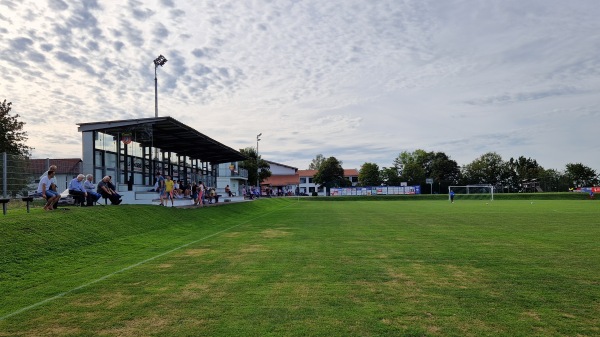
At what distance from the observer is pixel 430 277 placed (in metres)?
7.47

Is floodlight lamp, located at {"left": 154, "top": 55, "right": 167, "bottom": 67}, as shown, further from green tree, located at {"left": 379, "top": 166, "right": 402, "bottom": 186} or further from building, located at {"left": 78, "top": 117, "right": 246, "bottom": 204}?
green tree, located at {"left": 379, "top": 166, "right": 402, "bottom": 186}

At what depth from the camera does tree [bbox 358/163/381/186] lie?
103 metres

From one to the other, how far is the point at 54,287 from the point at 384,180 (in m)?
101

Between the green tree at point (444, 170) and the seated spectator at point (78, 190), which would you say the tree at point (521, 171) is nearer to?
the green tree at point (444, 170)

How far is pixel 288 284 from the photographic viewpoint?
22.9ft

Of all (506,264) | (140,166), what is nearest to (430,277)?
(506,264)

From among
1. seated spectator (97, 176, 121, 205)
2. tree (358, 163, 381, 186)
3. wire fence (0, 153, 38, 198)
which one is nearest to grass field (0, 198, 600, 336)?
wire fence (0, 153, 38, 198)

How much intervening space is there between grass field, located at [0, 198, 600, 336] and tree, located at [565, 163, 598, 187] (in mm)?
107067

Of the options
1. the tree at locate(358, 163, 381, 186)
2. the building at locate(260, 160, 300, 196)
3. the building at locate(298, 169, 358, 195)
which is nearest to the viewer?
the tree at locate(358, 163, 381, 186)

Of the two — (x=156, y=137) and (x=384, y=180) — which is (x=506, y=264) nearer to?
(x=156, y=137)

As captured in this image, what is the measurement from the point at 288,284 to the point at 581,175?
12020cm

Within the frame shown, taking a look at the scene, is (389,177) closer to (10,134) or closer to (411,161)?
(411,161)

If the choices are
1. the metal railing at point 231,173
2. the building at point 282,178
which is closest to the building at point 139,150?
the metal railing at point 231,173

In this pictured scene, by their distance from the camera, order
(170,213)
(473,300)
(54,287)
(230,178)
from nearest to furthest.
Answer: (473,300) → (54,287) → (170,213) → (230,178)
